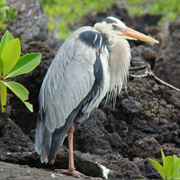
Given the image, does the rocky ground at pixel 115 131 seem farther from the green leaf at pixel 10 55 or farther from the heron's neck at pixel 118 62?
the green leaf at pixel 10 55

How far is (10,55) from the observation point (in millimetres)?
6363

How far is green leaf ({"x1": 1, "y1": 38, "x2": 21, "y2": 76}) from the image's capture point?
634 centimetres

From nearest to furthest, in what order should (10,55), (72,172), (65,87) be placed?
1. (10,55)
2. (72,172)
3. (65,87)

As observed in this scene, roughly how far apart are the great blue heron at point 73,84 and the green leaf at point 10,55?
79 centimetres

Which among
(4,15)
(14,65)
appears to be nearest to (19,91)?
(14,65)

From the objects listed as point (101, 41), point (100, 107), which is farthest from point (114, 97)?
point (101, 41)

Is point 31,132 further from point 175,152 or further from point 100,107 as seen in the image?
point 175,152

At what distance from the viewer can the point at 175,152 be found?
741 cm

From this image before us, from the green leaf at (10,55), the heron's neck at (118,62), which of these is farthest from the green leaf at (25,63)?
the heron's neck at (118,62)

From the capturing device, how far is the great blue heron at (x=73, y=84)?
22.8ft

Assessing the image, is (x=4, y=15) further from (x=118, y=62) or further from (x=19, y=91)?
(x=19, y=91)

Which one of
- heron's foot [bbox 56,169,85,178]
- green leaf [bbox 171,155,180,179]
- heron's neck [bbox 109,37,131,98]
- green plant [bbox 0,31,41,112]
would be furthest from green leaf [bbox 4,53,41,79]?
green leaf [bbox 171,155,180,179]

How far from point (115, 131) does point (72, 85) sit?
3.27 feet

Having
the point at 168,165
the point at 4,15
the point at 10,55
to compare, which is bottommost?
the point at 168,165
